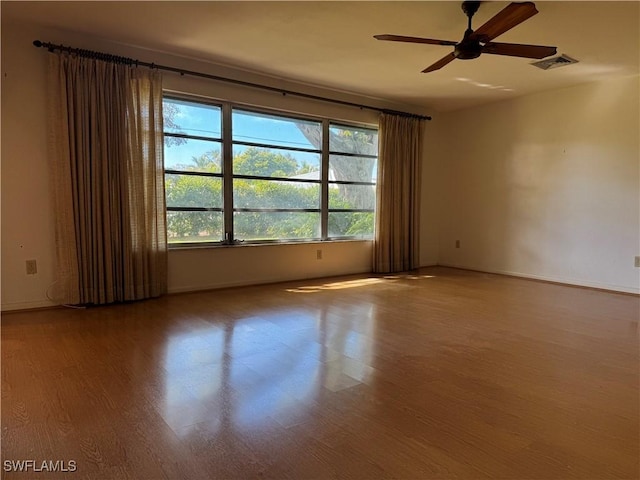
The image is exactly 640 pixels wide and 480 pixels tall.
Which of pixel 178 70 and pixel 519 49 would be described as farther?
pixel 178 70

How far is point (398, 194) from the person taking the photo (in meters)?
5.98

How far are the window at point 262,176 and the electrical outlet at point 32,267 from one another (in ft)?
4.03

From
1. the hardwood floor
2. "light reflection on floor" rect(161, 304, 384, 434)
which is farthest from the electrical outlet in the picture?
"light reflection on floor" rect(161, 304, 384, 434)

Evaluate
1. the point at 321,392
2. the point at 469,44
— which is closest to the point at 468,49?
the point at 469,44

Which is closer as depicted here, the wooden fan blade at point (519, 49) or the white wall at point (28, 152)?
the wooden fan blade at point (519, 49)

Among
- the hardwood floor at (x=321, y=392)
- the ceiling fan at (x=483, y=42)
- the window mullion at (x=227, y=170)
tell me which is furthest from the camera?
the window mullion at (x=227, y=170)

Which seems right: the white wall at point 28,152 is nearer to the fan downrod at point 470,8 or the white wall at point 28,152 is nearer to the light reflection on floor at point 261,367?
the light reflection on floor at point 261,367

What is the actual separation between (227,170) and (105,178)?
131 centimetres

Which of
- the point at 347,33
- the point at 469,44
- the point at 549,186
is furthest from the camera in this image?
the point at 549,186

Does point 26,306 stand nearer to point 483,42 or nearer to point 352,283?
point 352,283

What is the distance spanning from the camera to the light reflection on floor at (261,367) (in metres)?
1.89

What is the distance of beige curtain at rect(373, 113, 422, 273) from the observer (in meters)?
5.82

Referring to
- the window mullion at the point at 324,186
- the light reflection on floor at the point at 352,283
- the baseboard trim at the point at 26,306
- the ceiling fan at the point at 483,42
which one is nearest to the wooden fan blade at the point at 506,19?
the ceiling fan at the point at 483,42

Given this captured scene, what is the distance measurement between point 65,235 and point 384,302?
312 centimetres
